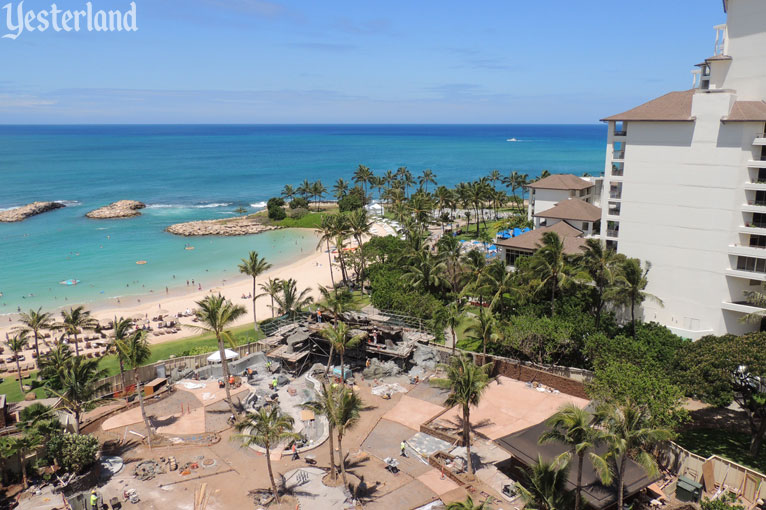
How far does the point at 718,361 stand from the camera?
27438 millimetres

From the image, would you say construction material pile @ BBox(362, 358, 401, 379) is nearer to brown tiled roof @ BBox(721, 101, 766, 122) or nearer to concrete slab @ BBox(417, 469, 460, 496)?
concrete slab @ BBox(417, 469, 460, 496)

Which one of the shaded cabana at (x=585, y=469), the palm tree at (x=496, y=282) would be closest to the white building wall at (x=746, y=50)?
the palm tree at (x=496, y=282)

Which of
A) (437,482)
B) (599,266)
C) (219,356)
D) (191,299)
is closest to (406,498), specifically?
(437,482)

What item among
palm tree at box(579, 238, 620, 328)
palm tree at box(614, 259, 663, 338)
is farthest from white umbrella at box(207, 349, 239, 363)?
palm tree at box(614, 259, 663, 338)

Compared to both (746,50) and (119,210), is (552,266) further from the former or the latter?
(119,210)

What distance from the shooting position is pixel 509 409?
112 ft

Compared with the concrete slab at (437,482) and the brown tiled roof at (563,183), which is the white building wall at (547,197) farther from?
the concrete slab at (437,482)

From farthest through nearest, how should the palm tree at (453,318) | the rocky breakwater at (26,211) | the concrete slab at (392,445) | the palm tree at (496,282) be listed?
1. the rocky breakwater at (26,211)
2. the palm tree at (496,282)
3. the palm tree at (453,318)
4. the concrete slab at (392,445)

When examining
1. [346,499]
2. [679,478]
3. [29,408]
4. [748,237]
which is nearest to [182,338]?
[29,408]

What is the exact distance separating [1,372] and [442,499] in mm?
39631

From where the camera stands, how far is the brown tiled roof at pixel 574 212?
5603cm

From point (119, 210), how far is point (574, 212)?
101985 millimetres

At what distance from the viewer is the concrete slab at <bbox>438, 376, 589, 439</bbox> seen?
105ft

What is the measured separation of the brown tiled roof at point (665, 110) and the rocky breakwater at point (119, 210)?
105237 mm
